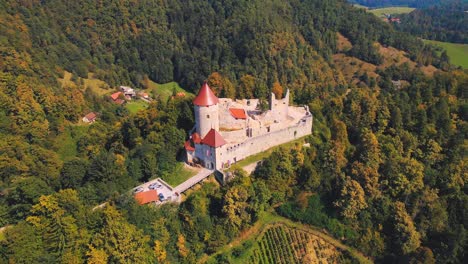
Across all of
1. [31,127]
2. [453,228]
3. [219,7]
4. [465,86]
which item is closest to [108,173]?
[31,127]

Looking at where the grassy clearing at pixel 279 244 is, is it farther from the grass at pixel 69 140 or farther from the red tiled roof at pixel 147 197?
the grass at pixel 69 140

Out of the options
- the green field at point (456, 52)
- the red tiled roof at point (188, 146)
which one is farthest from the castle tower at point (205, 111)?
the green field at point (456, 52)

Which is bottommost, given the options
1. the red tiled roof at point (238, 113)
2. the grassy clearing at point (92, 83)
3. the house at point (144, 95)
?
the house at point (144, 95)

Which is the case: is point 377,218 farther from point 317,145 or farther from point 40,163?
point 40,163

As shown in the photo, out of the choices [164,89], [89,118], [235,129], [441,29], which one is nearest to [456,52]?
[441,29]

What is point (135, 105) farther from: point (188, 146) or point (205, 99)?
point (205, 99)

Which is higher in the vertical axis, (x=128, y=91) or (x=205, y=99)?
(x=205, y=99)

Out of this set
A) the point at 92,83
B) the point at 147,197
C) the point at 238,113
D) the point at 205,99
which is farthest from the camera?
the point at 92,83
